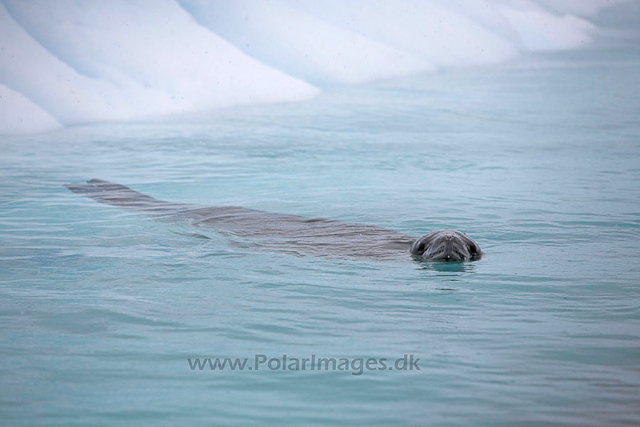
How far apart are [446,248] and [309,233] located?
5.15 feet

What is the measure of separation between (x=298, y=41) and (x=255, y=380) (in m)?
16.6

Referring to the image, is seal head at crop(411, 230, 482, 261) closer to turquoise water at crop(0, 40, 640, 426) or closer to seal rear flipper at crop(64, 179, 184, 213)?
turquoise water at crop(0, 40, 640, 426)

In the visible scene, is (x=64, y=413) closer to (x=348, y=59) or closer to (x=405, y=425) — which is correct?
(x=405, y=425)

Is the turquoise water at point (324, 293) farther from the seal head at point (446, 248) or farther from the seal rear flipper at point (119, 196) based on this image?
the seal rear flipper at point (119, 196)

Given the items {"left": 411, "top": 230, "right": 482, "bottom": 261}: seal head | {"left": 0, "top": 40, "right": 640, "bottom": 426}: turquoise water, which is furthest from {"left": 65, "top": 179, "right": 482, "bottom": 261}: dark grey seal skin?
{"left": 0, "top": 40, "right": 640, "bottom": 426}: turquoise water

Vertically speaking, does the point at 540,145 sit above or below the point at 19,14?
below

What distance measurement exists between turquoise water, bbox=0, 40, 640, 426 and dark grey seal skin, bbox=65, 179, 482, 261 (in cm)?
20

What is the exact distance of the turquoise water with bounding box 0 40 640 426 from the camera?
11.4 feet

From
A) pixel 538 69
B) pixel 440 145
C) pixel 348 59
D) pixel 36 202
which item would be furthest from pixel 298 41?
pixel 36 202

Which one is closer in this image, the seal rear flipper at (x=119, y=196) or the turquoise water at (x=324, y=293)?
the turquoise water at (x=324, y=293)

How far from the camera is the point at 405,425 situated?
324 cm

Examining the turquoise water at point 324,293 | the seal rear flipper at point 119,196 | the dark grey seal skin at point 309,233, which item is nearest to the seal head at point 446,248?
the dark grey seal skin at point 309,233

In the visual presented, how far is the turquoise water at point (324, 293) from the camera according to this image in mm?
3473

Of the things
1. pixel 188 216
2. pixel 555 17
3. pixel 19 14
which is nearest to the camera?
pixel 188 216
